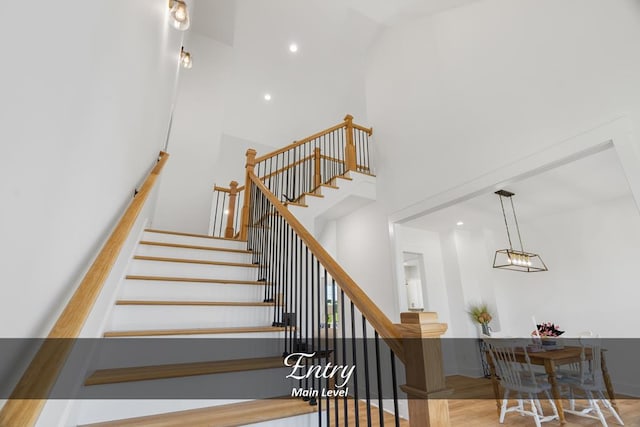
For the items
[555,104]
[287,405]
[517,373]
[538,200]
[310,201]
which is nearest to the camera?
[287,405]

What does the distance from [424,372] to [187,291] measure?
1.84m

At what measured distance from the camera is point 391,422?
10.7ft

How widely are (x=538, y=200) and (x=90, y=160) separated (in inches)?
224

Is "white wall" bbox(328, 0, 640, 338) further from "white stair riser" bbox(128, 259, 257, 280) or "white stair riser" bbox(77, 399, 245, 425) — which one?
"white stair riser" bbox(77, 399, 245, 425)

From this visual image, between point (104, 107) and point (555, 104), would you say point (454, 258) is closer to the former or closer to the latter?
point (555, 104)

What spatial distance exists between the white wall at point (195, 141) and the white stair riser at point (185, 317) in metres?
2.69

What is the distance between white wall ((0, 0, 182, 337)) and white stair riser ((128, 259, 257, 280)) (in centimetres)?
111

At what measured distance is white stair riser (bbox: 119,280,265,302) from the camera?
2156 millimetres

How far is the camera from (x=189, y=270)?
8.29 feet

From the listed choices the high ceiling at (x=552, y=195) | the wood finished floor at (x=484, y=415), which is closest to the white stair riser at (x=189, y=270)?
the wood finished floor at (x=484, y=415)

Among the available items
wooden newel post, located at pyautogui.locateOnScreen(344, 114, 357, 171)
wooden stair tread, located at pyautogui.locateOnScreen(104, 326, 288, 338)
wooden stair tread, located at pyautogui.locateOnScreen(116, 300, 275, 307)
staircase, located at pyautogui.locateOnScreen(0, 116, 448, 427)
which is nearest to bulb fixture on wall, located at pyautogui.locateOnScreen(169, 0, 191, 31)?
staircase, located at pyautogui.locateOnScreen(0, 116, 448, 427)

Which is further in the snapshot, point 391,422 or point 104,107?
point 391,422

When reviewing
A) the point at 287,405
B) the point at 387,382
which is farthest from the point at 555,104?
the point at 387,382
